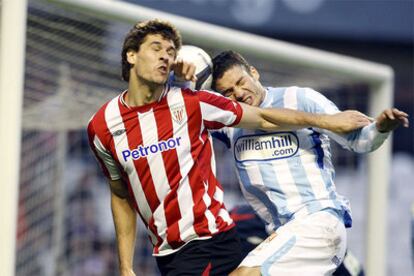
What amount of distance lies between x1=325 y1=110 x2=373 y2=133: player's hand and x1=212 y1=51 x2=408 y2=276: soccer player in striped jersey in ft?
0.10

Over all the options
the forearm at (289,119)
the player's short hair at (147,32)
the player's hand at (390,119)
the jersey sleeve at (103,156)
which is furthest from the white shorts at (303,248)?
the player's short hair at (147,32)

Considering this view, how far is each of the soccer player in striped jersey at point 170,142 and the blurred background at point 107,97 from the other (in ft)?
4.17

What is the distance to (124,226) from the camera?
4555mm

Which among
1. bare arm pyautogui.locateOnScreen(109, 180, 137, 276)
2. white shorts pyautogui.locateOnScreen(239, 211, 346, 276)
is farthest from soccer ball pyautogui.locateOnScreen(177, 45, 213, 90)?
white shorts pyautogui.locateOnScreen(239, 211, 346, 276)

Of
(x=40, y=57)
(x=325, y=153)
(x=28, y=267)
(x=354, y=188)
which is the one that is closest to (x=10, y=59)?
(x=325, y=153)

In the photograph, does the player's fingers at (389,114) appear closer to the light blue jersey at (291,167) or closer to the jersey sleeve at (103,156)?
the light blue jersey at (291,167)

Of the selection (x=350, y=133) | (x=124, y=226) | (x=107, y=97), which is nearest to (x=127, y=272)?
(x=124, y=226)

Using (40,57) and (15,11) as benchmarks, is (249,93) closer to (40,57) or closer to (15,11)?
(15,11)

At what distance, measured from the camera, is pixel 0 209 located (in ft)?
16.2

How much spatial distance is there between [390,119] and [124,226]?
3.69 feet

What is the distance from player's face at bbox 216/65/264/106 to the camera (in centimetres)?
455

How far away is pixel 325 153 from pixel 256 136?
0.27m

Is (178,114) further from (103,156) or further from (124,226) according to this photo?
(124,226)

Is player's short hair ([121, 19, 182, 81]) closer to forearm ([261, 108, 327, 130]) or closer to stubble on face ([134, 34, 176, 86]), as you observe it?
stubble on face ([134, 34, 176, 86])
